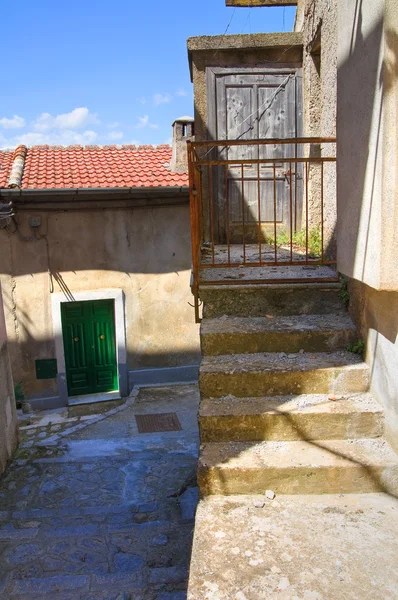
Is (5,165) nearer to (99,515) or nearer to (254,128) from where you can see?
(254,128)

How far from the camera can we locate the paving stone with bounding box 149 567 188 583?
13.1 ft

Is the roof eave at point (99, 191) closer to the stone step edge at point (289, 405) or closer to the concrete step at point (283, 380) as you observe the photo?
the concrete step at point (283, 380)

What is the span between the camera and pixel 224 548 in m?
2.71

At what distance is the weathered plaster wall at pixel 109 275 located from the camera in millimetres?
10023

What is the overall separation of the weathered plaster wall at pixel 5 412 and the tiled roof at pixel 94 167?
372cm

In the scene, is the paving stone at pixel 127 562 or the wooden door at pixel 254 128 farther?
the wooden door at pixel 254 128

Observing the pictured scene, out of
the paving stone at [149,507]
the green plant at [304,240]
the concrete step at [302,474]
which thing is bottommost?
the paving stone at [149,507]

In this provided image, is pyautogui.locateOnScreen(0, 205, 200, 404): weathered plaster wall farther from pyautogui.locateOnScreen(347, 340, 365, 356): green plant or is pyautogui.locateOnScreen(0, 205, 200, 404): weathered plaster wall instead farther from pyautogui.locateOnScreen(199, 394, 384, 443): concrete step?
pyautogui.locateOnScreen(199, 394, 384, 443): concrete step

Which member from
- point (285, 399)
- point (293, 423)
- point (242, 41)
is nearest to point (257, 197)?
point (242, 41)

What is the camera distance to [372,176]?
3.12 m

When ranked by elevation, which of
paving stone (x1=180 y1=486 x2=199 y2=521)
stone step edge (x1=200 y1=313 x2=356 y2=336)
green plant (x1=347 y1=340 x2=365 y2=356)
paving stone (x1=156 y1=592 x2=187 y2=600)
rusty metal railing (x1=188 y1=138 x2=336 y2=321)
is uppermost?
rusty metal railing (x1=188 y1=138 x2=336 y2=321)

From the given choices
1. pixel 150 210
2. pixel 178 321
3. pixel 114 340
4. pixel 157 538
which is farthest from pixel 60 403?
pixel 157 538

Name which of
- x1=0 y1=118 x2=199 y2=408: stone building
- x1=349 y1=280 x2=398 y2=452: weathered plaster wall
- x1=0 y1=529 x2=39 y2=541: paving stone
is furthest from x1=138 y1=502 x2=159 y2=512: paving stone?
x1=0 y1=118 x2=199 y2=408: stone building

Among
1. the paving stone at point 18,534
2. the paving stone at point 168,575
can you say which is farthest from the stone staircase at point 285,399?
the paving stone at point 18,534
